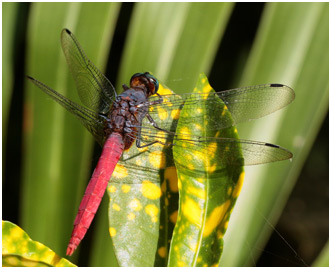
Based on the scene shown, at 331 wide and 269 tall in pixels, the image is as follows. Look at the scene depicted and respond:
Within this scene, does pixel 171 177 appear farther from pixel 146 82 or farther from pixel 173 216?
pixel 146 82

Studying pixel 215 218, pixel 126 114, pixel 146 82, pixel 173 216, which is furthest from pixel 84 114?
pixel 215 218

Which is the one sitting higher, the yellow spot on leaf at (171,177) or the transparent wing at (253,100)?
the transparent wing at (253,100)

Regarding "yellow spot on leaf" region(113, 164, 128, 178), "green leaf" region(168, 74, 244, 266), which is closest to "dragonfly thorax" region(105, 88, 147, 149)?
"yellow spot on leaf" region(113, 164, 128, 178)

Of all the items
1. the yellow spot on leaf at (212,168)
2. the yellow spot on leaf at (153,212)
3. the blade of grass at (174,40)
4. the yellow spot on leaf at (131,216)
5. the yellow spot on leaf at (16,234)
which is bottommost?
the yellow spot on leaf at (16,234)

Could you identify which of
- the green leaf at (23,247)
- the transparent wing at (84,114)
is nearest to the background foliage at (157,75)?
the transparent wing at (84,114)

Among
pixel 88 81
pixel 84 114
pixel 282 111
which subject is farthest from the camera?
pixel 282 111

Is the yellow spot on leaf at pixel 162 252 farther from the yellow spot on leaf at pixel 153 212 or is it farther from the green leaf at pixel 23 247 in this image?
the green leaf at pixel 23 247

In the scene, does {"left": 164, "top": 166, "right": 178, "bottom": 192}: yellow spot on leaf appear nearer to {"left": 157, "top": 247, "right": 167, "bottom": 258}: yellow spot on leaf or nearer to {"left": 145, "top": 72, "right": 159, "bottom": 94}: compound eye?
{"left": 157, "top": 247, "right": 167, "bottom": 258}: yellow spot on leaf

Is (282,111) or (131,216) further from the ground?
(282,111)

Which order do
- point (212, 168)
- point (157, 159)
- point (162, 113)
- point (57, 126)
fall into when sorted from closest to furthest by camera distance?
point (212, 168) → point (157, 159) → point (162, 113) → point (57, 126)
